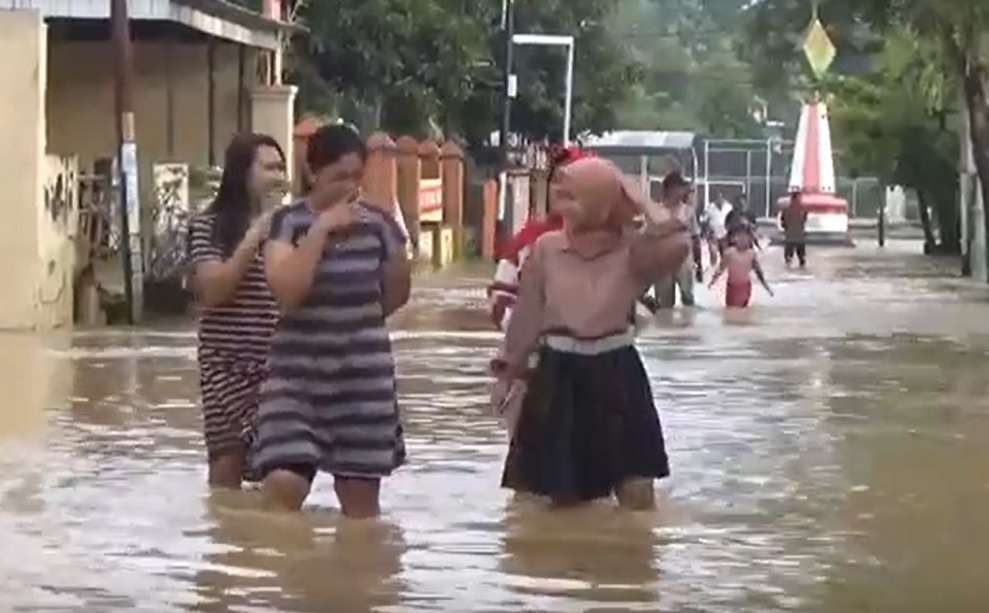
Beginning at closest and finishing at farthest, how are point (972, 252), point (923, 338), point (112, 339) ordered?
point (112, 339)
point (923, 338)
point (972, 252)

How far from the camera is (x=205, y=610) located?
8812 mm

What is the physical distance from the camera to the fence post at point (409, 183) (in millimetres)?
43719

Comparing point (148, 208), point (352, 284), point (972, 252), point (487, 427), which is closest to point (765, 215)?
point (972, 252)

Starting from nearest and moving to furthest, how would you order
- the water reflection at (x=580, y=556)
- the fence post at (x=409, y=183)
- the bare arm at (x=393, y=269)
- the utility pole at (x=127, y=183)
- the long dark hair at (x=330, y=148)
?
the water reflection at (x=580, y=556)
the long dark hair at (x=330, y=148)
the bare arm at (x=393, y=269)
the utility pole at (x=127, y=183)
the fence post at (x=409, y=183)

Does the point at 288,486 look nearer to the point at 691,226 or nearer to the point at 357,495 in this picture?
the point at 357,495

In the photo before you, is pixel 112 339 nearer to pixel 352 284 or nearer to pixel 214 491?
pixel 214 491

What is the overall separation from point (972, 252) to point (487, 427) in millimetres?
32235

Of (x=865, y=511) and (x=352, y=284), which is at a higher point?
(x=352, y=284)

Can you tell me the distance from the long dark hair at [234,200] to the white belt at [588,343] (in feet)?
4.42

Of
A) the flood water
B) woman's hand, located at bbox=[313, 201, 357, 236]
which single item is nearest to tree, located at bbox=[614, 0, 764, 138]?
the flood water

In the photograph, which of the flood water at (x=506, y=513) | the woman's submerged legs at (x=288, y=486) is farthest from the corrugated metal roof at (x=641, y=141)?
the woman's submerged legs at (x=288, y=486)

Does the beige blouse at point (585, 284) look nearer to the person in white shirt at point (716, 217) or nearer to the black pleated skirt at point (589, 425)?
the black pleated skirt at point (589, 425)

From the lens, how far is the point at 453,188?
1965 inches

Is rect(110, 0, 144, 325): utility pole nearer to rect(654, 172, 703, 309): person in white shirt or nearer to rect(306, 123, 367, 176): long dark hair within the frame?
rect(654, 172, 703, 309): person in white shirt
